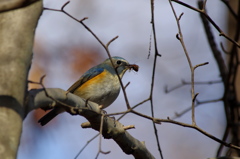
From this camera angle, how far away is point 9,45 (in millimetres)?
2242

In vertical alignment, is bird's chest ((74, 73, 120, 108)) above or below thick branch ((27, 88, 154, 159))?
below

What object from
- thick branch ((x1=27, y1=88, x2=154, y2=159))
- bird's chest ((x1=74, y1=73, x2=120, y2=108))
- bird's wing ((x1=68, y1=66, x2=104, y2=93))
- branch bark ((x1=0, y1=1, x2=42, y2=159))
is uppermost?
branch bark ((x1=0, y1=1, x2=42, y2=159))

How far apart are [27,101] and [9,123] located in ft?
0.93

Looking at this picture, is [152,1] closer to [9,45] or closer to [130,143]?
[9,45]

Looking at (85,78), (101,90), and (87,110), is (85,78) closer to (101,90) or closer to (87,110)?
(101,90)

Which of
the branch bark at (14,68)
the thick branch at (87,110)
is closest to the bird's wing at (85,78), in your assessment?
the thick branch at (87,110)

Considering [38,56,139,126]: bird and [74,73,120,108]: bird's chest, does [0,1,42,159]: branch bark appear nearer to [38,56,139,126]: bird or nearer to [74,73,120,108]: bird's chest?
[38,56,139,126]: bird

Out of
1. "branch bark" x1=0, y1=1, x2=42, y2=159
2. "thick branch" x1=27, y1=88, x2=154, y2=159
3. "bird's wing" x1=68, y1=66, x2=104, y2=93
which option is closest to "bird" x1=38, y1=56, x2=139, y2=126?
"bird's wing" x1=68, y1=66, x2=104, y2=93

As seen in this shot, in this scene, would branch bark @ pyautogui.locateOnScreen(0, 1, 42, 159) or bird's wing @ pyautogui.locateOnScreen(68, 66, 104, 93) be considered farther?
bird's wing @ pyautogui.locateOnScreen(68, 66, 104, 93)

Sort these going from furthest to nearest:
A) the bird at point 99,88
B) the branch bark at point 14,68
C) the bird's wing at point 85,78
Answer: the bird's wing at point 85,78 → the bird at point 99,88 → the branch bark at point 14,68

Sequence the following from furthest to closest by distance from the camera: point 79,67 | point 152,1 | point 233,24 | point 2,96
A: point 79,67
point 233,24
point 152,1
point 2,96

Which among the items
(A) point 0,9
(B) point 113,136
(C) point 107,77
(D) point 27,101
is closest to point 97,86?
(C) point 107,77

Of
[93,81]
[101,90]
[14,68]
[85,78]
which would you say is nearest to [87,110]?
[14,68]

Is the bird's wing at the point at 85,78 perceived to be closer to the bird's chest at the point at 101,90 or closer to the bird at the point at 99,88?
the bird at the point at 99,88
